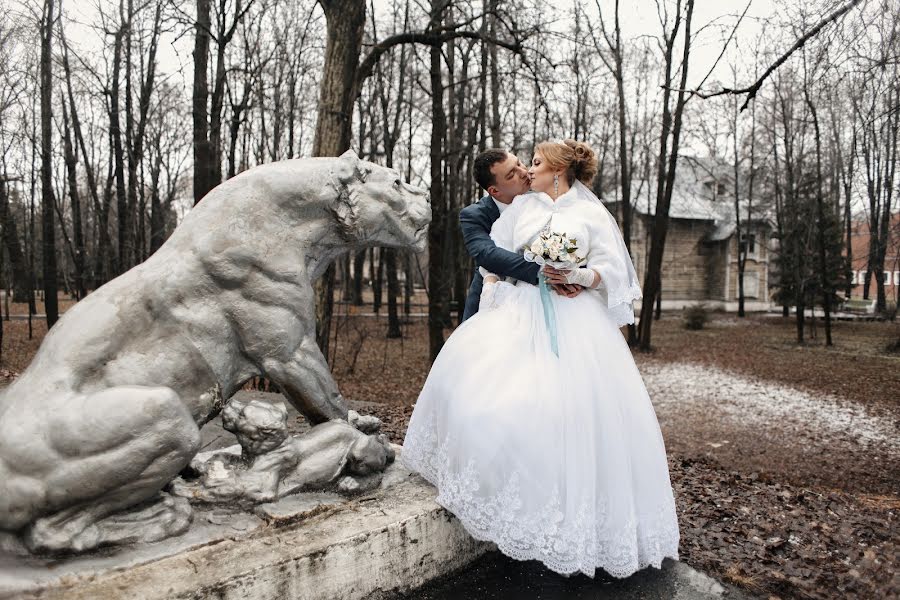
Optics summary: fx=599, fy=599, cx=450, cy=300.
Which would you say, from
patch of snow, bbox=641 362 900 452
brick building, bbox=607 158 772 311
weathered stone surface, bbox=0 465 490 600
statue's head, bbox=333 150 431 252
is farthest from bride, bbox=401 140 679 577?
brick building, bbox=607 158 772 311

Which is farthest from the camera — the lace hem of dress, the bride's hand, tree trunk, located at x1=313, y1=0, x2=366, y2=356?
tree trunk, located at x1=313, y1=0, x2=366, y2=356

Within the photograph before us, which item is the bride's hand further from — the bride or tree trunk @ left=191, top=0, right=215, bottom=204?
tree trunk @ left=191, top=0, right=215, bottom=204

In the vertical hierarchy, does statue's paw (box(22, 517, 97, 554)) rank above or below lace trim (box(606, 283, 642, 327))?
below

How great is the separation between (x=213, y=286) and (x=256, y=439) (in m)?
0.70

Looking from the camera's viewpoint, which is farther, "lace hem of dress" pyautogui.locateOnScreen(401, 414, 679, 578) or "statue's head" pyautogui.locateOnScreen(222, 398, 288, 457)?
"statue's head" pyautogui.locateOnScreen(222, 398, 288, 457)

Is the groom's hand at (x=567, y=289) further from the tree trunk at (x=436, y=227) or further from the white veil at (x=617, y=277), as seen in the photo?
the tree trunk at (x=436, y=227)

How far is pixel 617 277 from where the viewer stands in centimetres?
307

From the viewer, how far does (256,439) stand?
8.71 ft

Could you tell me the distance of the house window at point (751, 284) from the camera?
37188mm

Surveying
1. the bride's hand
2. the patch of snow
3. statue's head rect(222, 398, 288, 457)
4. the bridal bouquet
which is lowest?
the patch of snow

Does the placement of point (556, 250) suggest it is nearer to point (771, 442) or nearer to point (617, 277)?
point (617, 277)

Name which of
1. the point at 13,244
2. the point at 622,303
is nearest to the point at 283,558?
the point at 622,303

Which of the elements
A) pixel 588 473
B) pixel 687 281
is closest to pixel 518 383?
pixel 588 473

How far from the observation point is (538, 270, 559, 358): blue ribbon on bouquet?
9.51 feet
